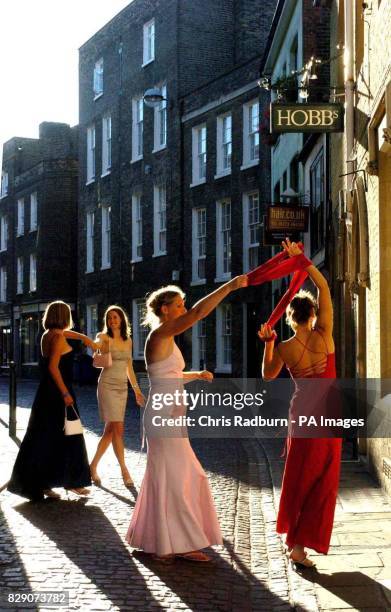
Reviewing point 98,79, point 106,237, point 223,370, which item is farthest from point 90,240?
point 223,370

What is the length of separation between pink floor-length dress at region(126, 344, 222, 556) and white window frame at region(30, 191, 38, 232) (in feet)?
131

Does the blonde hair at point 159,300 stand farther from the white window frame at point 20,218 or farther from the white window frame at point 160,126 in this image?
the white window frame at point 20,218

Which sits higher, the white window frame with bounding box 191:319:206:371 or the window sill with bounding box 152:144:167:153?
the window sill with bounding box 152:144:167:153

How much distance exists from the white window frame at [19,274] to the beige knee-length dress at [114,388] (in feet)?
125

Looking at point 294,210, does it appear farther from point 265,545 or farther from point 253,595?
point 253,595

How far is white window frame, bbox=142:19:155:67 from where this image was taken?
34.0m

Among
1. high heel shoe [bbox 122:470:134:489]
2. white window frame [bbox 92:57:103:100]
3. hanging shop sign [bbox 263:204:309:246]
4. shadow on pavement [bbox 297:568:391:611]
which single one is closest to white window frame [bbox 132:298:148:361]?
white window frame [bbox 92:57:103:100]

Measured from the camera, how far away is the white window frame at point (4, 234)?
49.7 m

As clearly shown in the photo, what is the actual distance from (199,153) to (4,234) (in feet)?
71.5

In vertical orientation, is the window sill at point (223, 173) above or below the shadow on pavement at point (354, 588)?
above

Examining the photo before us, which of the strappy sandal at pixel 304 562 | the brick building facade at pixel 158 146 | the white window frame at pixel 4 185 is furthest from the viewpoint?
the white window frame at pixel 4 185

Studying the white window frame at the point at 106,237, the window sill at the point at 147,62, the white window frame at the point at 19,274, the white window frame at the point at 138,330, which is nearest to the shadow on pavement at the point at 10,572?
the white window frame at the point at 138,330

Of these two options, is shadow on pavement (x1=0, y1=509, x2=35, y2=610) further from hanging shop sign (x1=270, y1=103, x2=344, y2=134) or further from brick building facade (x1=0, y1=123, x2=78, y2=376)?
brick building facade (x1=0, y1=123, x2=78, y2=376)

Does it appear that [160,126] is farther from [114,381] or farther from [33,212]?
[114,381]
